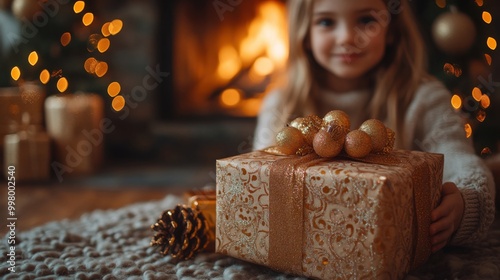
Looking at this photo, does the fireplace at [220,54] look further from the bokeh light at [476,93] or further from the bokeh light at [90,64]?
the bokeh light at [476,93]

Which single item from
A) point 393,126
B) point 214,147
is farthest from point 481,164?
point 214,147

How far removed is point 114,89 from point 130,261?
1506mm

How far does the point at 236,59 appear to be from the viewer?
7.68 feet

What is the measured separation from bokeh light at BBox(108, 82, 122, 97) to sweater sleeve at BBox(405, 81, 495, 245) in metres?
1.52

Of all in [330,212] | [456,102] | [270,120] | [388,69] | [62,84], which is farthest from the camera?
[62,84]

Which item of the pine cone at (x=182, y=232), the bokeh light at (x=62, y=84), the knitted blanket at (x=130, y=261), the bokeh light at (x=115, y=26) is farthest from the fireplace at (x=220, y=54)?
the pine cone at (x=182, y=232)

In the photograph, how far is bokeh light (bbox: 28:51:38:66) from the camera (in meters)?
2.03

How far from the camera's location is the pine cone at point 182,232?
0.97 m

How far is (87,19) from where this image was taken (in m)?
2.20

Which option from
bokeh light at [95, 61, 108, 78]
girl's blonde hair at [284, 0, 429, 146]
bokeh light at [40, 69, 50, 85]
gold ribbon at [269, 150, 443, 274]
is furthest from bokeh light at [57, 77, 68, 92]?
gold ribbon at [269, 150, 443, 274]

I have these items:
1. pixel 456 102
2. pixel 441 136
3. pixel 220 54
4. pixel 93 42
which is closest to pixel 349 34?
pixel 441 136

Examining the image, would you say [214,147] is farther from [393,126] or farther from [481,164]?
[481,164]

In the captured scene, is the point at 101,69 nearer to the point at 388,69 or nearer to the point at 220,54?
the point at 220,54

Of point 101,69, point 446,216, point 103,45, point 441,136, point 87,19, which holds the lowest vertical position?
point 446,216
